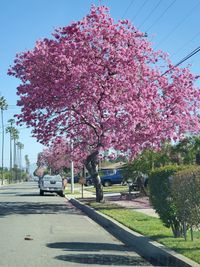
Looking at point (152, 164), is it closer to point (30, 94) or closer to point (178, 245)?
point (30, 94)

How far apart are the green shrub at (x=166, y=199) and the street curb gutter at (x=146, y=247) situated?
0.67 m

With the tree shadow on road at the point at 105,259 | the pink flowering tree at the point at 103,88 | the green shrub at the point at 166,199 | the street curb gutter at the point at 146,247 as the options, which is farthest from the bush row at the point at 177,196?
the pink flowering tree at the point at 103,88

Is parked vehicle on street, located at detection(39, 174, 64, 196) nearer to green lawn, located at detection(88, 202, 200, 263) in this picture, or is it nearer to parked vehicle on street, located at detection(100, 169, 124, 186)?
parked vehicle on street, located at detection(100, 169, 124, 186)

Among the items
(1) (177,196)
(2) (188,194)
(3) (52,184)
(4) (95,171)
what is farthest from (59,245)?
(3) (52,184)

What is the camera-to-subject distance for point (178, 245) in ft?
35.0

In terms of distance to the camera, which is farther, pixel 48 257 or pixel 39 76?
pixel 39 76

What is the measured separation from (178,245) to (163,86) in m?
14.6

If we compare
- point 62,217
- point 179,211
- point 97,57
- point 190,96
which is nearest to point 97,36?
point 97,57

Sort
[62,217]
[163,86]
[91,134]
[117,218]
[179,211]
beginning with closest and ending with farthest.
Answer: [179,211]
[117,218]
[62,217]
[163,86]
[91,134]

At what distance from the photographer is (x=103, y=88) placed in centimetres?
2314

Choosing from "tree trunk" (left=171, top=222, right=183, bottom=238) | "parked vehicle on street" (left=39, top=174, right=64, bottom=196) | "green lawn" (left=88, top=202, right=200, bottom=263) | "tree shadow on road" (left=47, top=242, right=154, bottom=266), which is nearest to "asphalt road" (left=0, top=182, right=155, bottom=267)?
"tree shadow on road" (left=47, top=242, right=154, bottom=266)

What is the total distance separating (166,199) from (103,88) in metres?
12.0

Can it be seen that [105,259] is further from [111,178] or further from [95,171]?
[111,178]

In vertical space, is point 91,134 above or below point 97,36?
below
